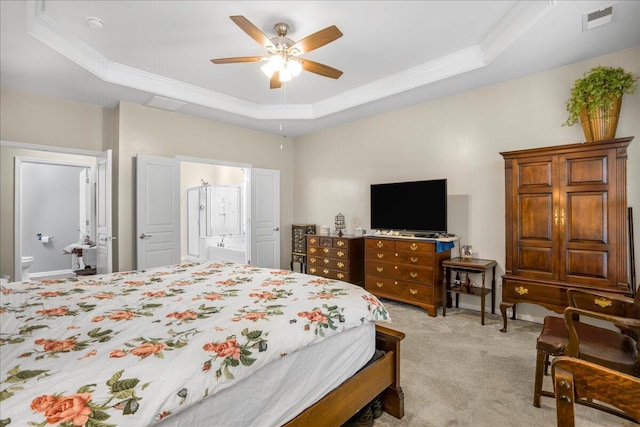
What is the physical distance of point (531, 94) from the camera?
11.4ft

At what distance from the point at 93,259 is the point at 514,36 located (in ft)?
22.8

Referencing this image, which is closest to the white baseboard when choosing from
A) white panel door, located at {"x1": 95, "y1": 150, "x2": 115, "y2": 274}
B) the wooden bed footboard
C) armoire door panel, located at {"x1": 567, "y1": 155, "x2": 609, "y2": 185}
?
white panel door, located at {"x1": 95, "y1": 150, "x2": 115, "y2": 274}

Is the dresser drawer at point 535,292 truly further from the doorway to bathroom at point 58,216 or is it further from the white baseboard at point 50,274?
the white baseboard at point 50,274

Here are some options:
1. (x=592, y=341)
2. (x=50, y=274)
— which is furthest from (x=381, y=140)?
(x=50, y=274)

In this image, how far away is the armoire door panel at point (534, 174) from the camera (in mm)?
2961

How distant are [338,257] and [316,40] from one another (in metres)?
3.03

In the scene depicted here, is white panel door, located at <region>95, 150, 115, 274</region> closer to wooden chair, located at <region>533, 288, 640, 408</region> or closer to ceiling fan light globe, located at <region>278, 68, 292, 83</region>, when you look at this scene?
ceiling fan light globe, located at <region>278, 68, 292, 83</region>

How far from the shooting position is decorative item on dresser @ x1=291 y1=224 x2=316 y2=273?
5.53 meters

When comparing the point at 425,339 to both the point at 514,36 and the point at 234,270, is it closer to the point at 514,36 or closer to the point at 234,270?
the point at 234,270

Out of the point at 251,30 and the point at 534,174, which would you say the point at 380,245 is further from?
the point at 251,30

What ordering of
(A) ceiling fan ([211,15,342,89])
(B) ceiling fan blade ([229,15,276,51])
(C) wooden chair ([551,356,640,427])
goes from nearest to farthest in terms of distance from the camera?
1. (C) wooden chair ([551,356,640,427])
2. (B) ceiling fan blade ([229,15,276,51])
3. (A) ceiling fan ([211,15,342,89])

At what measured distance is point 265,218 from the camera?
18.9 ft

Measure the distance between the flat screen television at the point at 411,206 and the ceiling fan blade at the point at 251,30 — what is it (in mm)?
2439

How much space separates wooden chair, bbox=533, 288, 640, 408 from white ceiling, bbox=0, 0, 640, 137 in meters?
2.22
